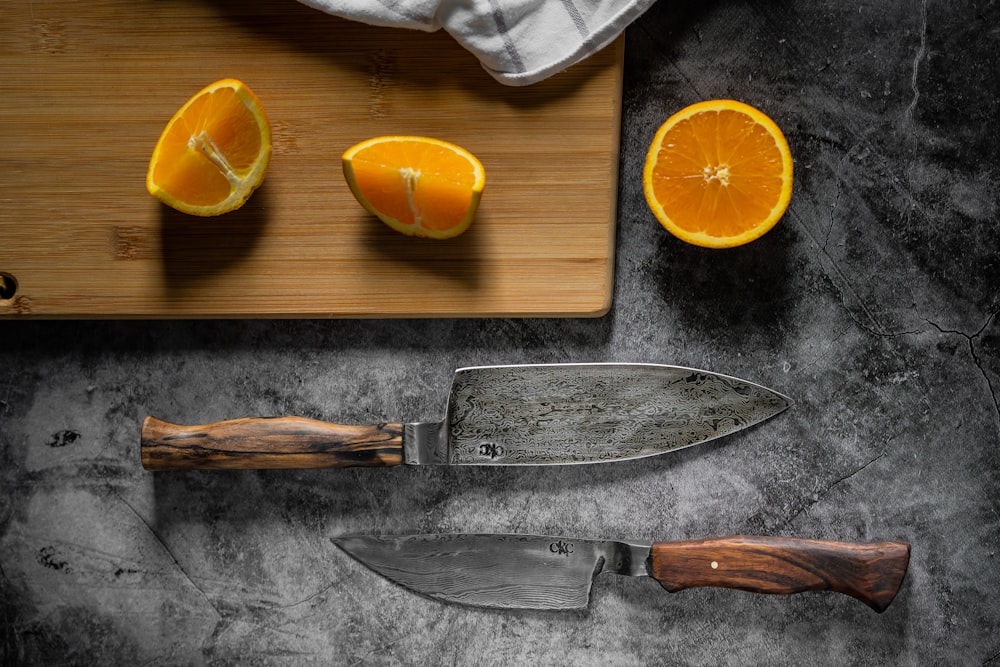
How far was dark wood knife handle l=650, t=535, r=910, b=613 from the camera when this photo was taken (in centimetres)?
124

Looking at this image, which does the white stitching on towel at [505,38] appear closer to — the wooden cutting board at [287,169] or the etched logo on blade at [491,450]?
the wooden cutting board at [287,169]

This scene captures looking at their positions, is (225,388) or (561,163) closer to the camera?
(561,163)

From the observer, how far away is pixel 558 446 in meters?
1.27

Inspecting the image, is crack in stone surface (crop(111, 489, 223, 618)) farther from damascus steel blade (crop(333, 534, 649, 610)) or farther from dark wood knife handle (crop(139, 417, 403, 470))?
damascus steel blade (crop(333, 534, 649, 610))

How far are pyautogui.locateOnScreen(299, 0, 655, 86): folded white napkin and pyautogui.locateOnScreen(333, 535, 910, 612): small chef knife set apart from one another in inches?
32.2

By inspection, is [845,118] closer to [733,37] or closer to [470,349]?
[733,37]

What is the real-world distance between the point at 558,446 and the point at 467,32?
72cm

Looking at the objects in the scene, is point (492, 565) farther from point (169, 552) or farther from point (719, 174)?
point (719, 174)

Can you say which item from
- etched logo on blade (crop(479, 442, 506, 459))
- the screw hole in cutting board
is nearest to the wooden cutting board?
the screw hole in cutting board

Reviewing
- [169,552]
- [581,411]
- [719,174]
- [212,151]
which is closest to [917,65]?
[719,174]

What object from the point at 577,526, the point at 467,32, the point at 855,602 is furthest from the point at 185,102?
the point at 855,602

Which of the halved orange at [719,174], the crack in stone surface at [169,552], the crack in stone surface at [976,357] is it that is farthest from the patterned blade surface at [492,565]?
the crack in stone surface at [976,357]

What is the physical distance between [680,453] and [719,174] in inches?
20.3

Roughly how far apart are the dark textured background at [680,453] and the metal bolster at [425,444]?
0.11 meters
